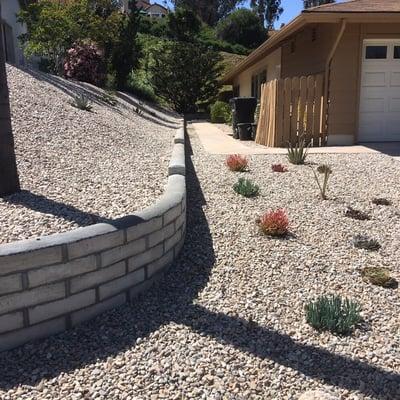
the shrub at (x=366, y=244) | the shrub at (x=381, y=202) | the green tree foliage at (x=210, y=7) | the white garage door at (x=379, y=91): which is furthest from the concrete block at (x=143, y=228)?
the green tree foliage at (x=210, y=7)

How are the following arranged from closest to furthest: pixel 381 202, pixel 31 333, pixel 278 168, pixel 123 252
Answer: pixel 31 333
pixel 123 252
pixel 381 202
pixel 278 168

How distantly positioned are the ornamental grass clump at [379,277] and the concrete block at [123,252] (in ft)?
6.22

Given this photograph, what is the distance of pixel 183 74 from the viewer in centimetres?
2544

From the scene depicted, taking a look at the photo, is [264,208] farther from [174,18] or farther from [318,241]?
[174,18]

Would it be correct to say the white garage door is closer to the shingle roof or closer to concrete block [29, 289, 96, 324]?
the shingle roof

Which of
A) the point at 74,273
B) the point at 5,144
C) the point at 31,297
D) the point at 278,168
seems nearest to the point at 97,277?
the point at 74,273

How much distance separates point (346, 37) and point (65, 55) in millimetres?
11440

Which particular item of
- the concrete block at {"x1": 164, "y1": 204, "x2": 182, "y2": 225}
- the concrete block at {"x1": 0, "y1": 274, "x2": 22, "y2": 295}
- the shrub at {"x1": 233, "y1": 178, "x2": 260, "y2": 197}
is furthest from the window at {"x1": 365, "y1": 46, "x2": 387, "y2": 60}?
the concrete block at {"x1": 0, "y1": 274, "x2": 22, "y2": 295}

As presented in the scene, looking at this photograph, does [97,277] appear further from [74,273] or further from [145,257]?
[145,257]

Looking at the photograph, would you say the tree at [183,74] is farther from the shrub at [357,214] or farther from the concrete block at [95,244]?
the concrete block at [95,244]

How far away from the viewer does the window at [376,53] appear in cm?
1154

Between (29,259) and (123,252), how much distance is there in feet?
2.35

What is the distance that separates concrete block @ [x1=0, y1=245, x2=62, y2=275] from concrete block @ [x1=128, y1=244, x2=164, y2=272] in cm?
65

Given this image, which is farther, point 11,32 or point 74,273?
point 11,32
